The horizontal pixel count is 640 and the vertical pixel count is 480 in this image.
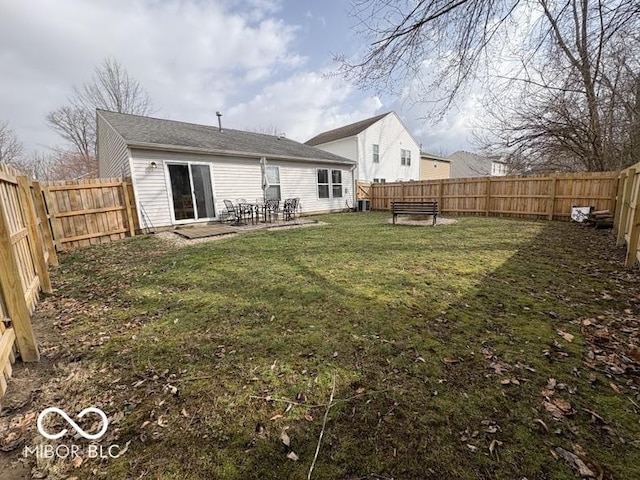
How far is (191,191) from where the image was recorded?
1045 cm

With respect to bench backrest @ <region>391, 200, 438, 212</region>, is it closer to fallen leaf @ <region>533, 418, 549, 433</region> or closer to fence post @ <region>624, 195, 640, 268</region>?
fence post @ <region>624, 195, 640, 268</region>

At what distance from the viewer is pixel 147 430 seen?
1770 mm

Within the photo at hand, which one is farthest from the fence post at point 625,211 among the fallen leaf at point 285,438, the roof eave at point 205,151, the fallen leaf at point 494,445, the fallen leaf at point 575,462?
the roof eave at point 205,151

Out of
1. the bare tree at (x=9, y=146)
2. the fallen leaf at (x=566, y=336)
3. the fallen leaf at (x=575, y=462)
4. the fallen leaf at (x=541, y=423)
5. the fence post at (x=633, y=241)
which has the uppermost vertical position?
the bare tree at (x=9, y=146)

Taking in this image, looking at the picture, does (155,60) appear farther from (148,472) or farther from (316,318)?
(148,472)

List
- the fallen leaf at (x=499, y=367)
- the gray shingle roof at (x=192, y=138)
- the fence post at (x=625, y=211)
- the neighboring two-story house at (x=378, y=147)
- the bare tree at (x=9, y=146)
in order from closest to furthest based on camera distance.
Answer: the fallen leaf at (x=499, y=367) → the fence post at (x=625, y=211) → the gray shingle roof at (x=192, y=138) → the neighboring two-story house at (x=378, y=147) → the bare tree at (x=9, y=146)

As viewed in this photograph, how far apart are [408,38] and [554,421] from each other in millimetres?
4393

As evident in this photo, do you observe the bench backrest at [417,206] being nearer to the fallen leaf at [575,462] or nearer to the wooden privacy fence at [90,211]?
the fallen leaf at [575,462]

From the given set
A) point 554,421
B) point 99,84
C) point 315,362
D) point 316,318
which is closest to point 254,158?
point 316,318

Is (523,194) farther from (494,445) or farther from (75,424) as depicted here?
(75,424)

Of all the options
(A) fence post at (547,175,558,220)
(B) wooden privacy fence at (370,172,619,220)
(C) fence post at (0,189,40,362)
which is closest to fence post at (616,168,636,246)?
(B) wooden privacy fence at (370,172,619,220)

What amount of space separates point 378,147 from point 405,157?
3962 millimetres

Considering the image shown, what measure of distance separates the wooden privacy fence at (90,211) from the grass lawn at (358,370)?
12.6 ft

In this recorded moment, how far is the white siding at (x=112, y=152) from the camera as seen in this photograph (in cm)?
942
